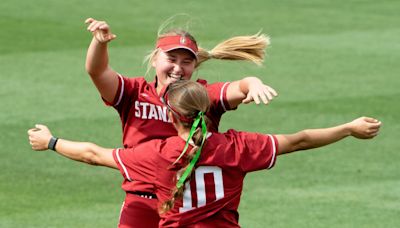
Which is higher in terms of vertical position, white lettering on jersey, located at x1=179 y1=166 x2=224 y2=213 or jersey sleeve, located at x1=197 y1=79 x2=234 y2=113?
jersey sleeve, located at x1=197 y1=79 x2=234 y2=113

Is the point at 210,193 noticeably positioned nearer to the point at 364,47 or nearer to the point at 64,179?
the point at 64,179

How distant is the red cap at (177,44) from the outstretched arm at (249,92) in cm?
35

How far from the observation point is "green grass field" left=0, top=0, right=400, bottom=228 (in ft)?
33.6

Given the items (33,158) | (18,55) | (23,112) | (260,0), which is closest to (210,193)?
(33,158)

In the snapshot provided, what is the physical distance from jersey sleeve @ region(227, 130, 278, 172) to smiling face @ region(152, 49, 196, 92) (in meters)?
0.76

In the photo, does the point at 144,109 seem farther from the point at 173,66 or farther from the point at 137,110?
the point at 173,66

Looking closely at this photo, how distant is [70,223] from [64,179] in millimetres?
1335

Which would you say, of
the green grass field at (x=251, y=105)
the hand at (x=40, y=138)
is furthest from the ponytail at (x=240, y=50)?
the green grass field at (x=251, y=105)

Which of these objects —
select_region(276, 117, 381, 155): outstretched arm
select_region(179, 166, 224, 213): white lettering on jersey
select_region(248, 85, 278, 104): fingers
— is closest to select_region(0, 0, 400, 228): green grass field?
select_region(276, 117, 381, 155): outstretched arm

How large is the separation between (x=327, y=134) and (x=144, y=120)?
3.98ft

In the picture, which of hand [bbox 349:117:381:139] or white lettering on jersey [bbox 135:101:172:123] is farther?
white lettering on jersey [bbox 135:101:172:123]

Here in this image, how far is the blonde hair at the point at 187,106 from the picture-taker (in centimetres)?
644

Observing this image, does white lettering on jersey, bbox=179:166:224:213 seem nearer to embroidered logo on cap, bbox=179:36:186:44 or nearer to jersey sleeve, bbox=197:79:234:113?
jersey sleeve, bbox=197:79:234:113

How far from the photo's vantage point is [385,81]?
1530cm
